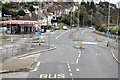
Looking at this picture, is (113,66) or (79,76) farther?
(113,66)

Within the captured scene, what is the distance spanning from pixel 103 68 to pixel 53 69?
4.13 m

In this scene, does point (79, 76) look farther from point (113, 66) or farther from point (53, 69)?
point (113, 66)

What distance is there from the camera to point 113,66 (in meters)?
29.5

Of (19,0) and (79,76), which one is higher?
(19,0)

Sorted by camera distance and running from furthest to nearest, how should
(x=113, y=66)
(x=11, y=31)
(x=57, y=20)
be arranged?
(x=57, y=20)
(x=11, y=31)
(x=113, y=66)

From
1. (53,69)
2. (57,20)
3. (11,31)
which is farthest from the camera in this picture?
(57,20)

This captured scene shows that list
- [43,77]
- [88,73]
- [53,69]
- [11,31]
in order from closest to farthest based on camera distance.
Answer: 1. [43,77]
2. [88,73]
3. [53,69]
4. [11,31]

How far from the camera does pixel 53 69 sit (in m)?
27.2

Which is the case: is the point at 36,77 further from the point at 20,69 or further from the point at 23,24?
the point at 23,24

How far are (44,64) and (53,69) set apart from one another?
3487 mm

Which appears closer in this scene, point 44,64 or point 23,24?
point 44,64

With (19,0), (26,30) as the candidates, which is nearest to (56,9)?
(19,0)

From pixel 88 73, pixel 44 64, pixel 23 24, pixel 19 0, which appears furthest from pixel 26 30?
pixel 19 0

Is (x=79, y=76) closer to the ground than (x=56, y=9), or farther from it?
closer to the ground
